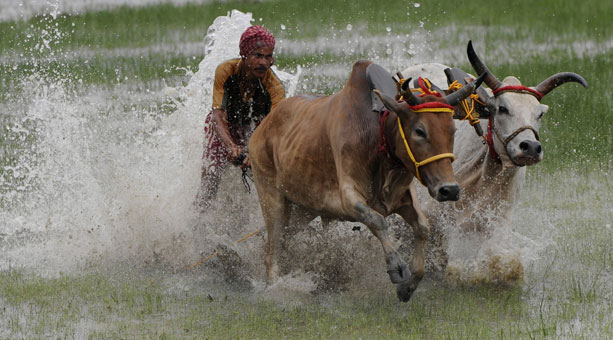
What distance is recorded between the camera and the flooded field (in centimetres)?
627

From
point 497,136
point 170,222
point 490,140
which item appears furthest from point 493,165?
point 170,222

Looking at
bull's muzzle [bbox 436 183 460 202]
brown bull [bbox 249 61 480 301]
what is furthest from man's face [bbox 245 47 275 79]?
bull's muzzle [bbox 436 183 460 202]

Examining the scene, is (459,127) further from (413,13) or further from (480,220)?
(413,13)

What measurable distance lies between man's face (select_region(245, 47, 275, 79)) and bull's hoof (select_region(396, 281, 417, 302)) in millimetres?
1951

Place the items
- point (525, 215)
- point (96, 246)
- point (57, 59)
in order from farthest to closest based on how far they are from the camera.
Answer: point (57, 59) → point (525, 215) → point (96, 246)

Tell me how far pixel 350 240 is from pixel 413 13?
9909 millimetres

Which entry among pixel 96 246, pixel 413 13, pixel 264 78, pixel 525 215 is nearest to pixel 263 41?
pixel 264 78

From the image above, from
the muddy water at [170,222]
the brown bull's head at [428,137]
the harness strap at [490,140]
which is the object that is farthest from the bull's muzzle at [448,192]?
the muddy water at [170,222]

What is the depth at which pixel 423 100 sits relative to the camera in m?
5.81

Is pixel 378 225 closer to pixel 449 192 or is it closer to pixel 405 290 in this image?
pixel 405 290

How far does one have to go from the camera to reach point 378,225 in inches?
237

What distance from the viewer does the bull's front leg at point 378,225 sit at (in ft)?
19.3

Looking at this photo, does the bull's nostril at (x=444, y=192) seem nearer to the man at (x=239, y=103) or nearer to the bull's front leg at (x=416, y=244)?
the bull's front leg at (x=416, y=244)

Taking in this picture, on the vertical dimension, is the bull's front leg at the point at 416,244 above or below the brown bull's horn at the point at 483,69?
→ below
